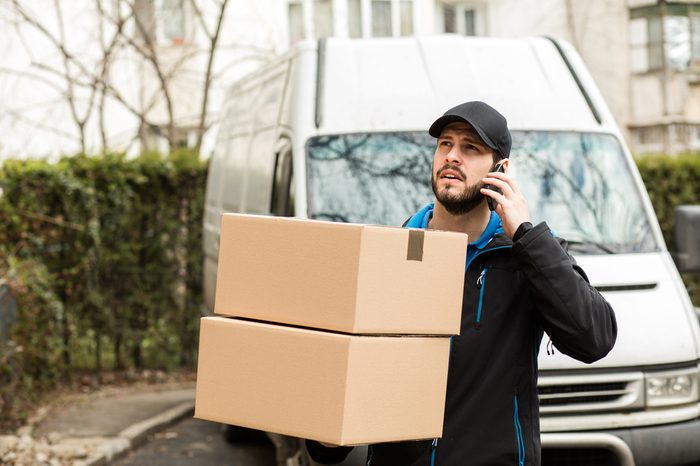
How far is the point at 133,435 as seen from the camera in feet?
26.8

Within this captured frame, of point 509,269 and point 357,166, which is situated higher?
point 357,166

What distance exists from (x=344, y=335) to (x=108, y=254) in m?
8.44

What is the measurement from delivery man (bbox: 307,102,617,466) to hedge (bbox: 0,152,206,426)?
7.11 metres

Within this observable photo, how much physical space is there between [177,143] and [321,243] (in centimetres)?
1194

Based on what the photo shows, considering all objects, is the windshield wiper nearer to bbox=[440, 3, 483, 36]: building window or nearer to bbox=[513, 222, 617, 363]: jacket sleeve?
bbox=[513, 222, 617, 363]: jacket sleeve

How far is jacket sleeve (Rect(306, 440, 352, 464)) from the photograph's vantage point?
3.08 metres

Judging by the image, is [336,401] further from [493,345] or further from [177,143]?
[177,143]

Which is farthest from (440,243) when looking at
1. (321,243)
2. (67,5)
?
(67,5)

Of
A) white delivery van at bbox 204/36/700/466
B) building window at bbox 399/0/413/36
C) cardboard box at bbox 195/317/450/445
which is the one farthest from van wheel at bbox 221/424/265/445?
building window at bbox 399/0/413/36

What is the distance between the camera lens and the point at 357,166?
234 inches

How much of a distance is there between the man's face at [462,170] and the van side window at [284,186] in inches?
116

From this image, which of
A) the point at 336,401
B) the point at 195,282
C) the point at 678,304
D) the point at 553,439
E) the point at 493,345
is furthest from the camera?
the point at 195,282

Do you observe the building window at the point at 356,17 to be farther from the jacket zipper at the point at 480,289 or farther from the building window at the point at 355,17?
the jacket zipper at the point at 480,289

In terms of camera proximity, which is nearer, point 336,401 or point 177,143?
point 336,401
